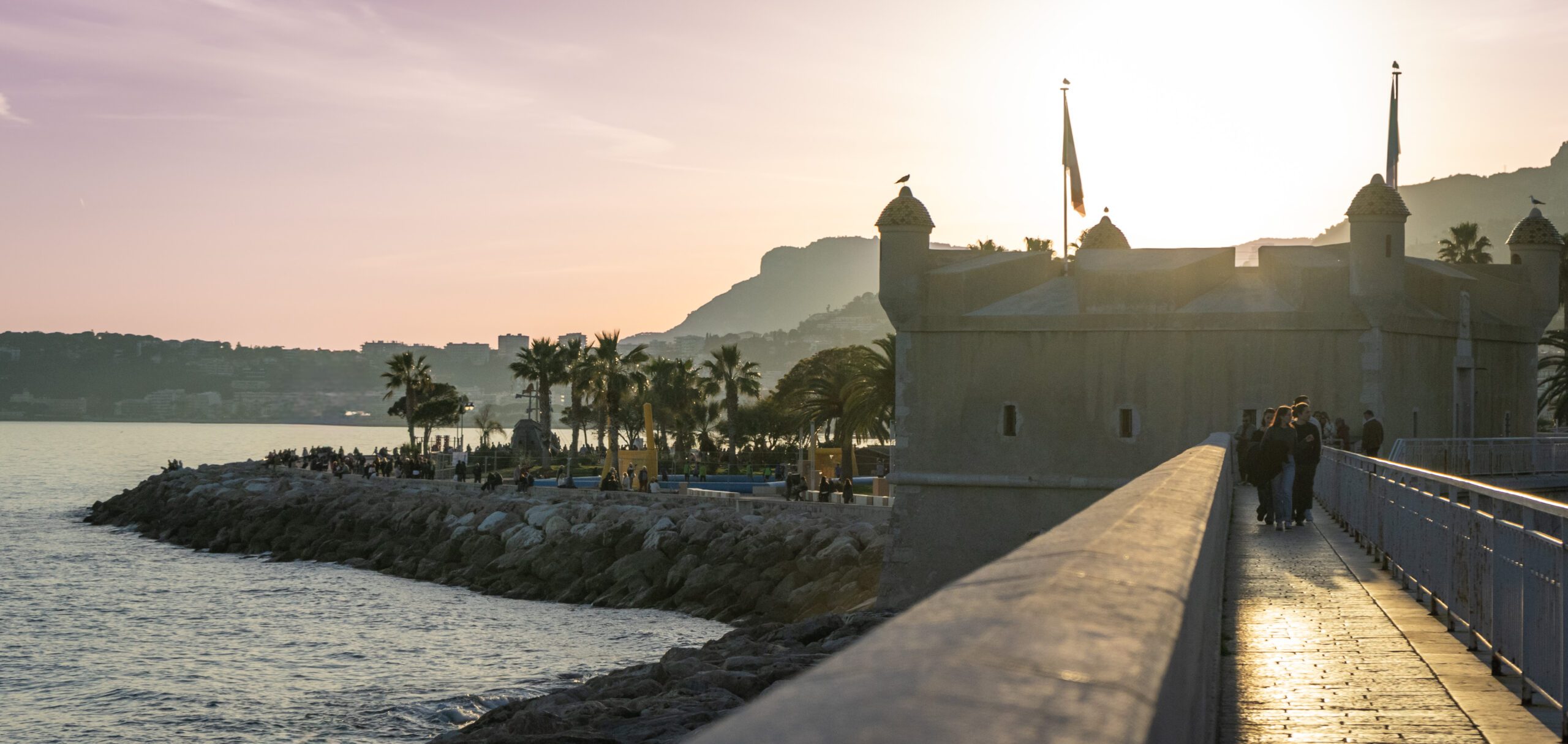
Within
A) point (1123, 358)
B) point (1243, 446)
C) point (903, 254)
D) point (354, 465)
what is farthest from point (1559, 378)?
point (354, 465)

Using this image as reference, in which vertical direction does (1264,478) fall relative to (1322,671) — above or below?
above

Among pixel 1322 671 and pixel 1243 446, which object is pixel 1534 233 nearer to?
pixel 1243 446

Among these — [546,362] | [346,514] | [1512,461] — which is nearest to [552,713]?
[1512,461]

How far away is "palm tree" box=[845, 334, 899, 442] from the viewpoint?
136ft

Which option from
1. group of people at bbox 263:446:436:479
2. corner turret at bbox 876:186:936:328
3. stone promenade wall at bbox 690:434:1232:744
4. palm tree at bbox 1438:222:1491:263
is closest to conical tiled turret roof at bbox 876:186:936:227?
corner turret at bbox 876:186:936:328

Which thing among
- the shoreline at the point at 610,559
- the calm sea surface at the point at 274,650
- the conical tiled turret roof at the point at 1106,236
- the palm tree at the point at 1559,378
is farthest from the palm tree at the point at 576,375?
the palm tree at the point at 1559,378

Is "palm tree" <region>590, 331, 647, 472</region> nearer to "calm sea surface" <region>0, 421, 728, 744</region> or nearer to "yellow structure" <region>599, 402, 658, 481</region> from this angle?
"yellow structure" <region>599, 402, 658, 481</region>

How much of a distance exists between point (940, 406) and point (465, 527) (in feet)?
75.5

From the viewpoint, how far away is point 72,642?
36.8 meters

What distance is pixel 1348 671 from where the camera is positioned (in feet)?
24.9

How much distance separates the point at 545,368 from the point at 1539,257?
52011 mm

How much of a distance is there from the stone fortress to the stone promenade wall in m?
27.6

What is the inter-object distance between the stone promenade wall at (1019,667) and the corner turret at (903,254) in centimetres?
2838

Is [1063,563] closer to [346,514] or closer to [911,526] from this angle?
[911,526]
